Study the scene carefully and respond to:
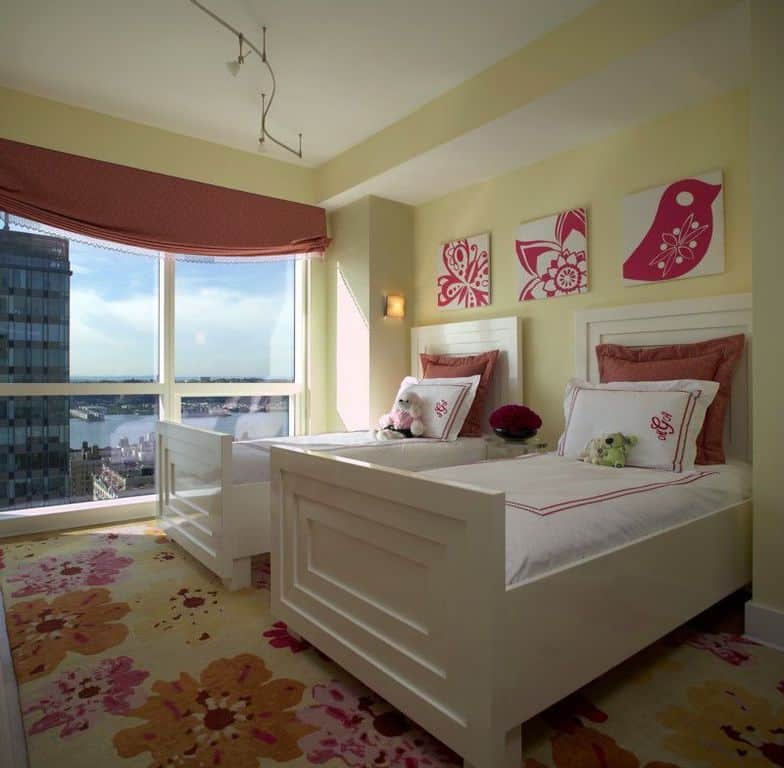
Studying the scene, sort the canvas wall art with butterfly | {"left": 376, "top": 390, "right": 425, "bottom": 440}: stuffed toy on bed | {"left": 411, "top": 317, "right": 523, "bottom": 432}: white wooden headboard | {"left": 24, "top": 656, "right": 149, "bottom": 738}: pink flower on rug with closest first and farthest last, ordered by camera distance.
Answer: {"left": 24, "top": 656, "right": 149, "bottom": 738}: pink flower on rug
{"left": 376, "top": 390, "right": 425, "bottom": 440}: stuffed toy on bed
{"left": 411, "top": 317, "right": 523, "bottom": 432}: white wooden headboard
the canvas wall art with butterfly

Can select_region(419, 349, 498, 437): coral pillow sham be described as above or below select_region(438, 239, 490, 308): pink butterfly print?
below

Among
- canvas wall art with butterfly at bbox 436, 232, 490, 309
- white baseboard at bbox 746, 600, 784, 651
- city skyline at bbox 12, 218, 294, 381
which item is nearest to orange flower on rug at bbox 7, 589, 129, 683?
city skyline at bbox 12, 218, 294, 381

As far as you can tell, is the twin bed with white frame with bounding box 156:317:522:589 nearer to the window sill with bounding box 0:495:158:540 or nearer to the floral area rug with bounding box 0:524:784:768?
the floral area rug with bounding box 0:524:784:768

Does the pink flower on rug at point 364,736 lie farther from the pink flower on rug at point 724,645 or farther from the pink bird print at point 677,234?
the pink bird print at point 677,234

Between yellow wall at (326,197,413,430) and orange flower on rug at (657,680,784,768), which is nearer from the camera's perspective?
orange flower on rug at (657,680,784,768)

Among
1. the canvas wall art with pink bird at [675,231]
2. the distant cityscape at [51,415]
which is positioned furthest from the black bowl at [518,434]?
the distant cityscape at [51,415]

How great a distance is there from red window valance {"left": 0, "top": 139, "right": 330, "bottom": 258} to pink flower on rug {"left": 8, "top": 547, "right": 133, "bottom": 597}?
1898mm

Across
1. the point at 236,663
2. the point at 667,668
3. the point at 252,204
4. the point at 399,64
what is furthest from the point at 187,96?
the point at 667,668

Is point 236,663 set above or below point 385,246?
below

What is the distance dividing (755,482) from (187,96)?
346 centimetres

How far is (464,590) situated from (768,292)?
1.58m

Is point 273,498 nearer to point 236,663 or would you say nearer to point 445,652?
point 236,663

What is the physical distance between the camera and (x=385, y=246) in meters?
4.20

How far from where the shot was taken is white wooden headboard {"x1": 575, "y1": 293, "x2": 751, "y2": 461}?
8.27 feet
